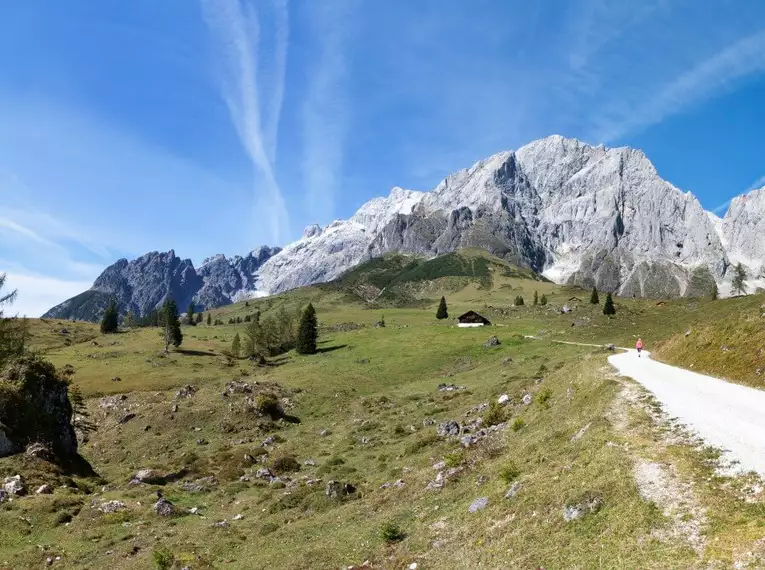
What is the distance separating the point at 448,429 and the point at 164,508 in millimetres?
20974

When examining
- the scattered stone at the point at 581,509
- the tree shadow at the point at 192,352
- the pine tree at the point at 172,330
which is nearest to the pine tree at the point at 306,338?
the tree shadow at the point at 192,352

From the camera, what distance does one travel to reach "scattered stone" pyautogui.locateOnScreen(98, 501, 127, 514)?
31203mm

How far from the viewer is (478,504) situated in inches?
759

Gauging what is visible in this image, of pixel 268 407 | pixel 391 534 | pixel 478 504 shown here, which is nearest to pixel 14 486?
pixel 268 407

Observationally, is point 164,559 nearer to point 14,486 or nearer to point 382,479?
point 382,479

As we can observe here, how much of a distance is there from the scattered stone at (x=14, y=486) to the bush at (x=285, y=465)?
17.2m

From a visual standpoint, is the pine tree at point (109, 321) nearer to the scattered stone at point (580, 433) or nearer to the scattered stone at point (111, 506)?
the scattered stone at point (111, 506)

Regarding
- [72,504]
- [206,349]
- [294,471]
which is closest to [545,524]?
[294,471]

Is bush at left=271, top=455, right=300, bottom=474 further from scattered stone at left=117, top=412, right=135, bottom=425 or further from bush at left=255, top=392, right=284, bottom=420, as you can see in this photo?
scattered stone at left=117, top=412, right=135, bottom=425

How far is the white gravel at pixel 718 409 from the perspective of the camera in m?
16.6

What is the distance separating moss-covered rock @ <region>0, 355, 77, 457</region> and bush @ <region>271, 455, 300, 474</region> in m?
19.0

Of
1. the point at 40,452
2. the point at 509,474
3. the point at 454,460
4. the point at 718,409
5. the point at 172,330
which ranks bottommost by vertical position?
the point at 40,452

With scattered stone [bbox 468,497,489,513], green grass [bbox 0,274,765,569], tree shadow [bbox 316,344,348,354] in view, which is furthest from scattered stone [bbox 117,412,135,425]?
scattered stone [bbox 468,497,489,513]

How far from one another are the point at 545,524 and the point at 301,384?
61.7 meters
